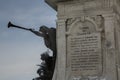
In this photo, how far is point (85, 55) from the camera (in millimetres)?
10133

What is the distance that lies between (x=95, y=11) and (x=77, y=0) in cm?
77

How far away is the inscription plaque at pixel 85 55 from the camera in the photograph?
995 centimetres

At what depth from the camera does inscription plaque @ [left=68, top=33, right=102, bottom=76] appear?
9.95 metres

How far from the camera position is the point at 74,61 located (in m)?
10.3

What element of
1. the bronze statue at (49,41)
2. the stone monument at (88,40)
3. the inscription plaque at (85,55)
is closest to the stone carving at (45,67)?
the bronze statue at (49,41)

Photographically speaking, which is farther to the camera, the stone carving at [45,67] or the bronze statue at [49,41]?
the stone carving at [45,67]

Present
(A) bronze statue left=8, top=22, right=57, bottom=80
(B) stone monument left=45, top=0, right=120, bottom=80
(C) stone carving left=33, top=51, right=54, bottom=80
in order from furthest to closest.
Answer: (C) stone carving left=33, top=51, right=54, bottom=80
(A) bronze statue left=8, top=22, right=57, bottom=80
(B) stone monument left=45, top=0, right=120, bottom=80

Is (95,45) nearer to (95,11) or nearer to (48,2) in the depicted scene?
(95,11)

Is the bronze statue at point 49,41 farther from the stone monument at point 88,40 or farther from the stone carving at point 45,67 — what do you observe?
the stone monument at point 88,40

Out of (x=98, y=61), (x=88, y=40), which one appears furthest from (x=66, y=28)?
(x=98, y=61)

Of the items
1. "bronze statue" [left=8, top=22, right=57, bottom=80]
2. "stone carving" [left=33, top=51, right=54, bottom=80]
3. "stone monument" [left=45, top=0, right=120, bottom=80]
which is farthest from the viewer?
"stone carving" [left=33, top=51, right=54, bottom=80]

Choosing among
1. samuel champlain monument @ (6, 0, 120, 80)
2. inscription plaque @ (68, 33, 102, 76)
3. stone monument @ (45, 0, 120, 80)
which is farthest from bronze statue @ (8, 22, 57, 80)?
inscription plaque @ (68, 33, 102, 76)

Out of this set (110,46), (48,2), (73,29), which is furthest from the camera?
(48,2)

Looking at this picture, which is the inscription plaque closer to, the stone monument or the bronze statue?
the stone monument
